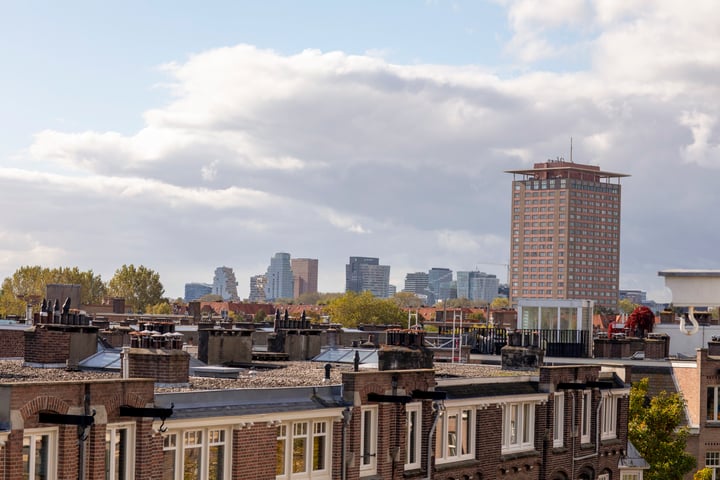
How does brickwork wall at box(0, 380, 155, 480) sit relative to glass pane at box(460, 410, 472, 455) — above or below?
above

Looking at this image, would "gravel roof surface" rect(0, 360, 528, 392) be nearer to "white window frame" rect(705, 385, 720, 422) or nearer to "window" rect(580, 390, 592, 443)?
"window" rect(580, 390, 592, 443)

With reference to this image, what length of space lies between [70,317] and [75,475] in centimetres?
1923

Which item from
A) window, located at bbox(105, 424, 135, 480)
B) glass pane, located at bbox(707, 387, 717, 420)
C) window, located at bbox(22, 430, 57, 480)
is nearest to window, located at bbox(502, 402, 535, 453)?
window, located at bbox(105, 424, 135, 480)

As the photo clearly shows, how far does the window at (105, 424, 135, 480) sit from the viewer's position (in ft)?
97.0

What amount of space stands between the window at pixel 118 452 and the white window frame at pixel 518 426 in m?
19.9

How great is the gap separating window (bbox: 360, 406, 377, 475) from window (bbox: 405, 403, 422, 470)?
1964 millimetres

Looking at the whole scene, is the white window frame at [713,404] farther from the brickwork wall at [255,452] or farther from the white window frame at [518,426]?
the brickwork wall at [255,452]

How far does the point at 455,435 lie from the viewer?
144ft

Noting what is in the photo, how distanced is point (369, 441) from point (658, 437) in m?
27.4

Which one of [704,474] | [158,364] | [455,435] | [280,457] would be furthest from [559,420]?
[158,364]

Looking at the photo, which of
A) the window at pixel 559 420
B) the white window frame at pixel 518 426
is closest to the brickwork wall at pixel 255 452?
the white window frame at pixel 518 426

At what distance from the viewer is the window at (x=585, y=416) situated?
5222cm

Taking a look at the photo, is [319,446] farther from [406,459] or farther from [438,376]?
[438,376]

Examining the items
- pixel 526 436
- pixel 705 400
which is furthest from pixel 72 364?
pixel 705 400
